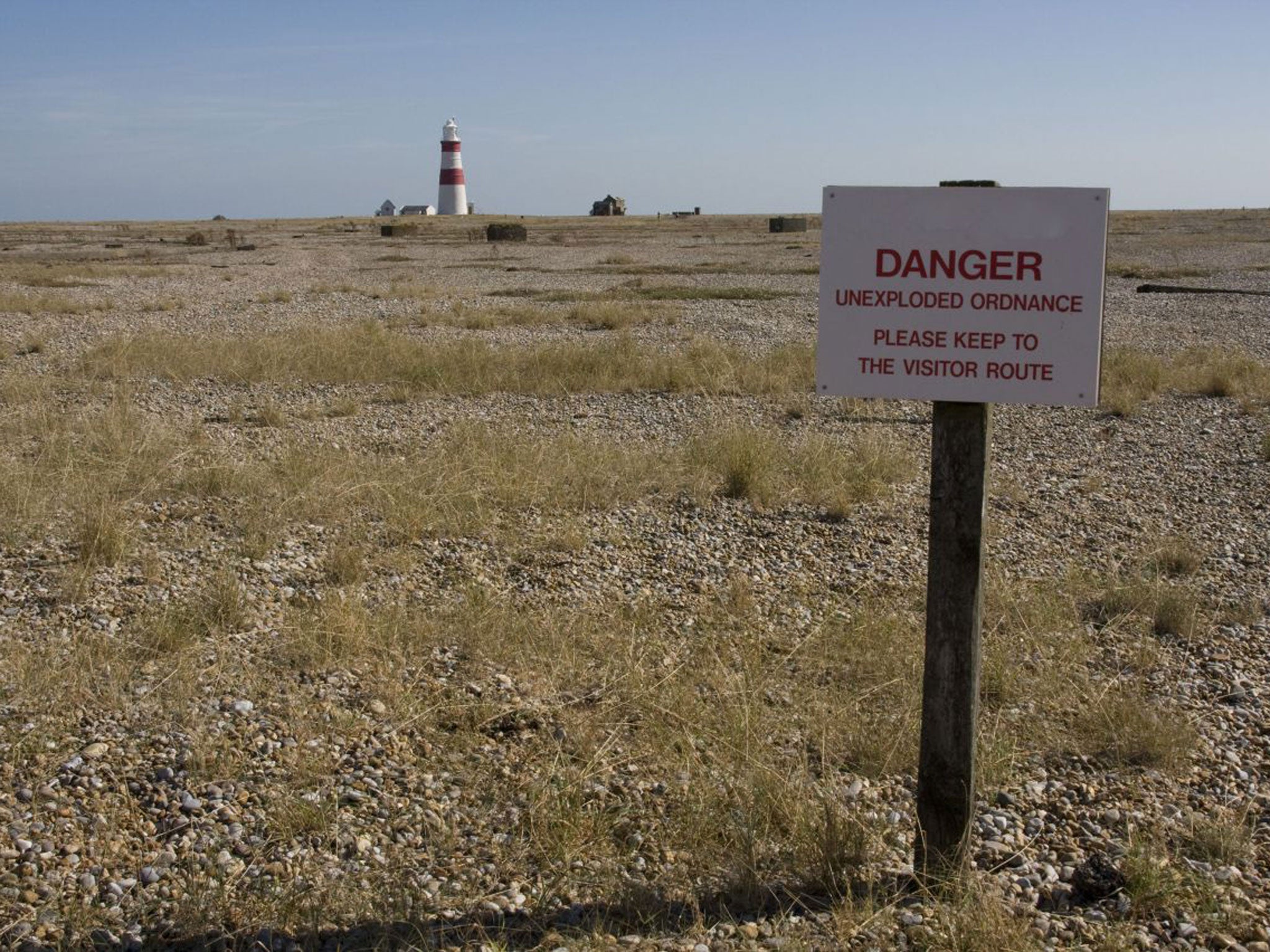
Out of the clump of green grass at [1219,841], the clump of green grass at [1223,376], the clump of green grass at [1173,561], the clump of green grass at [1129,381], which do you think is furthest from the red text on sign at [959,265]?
the clump of green grass at [1223,376]

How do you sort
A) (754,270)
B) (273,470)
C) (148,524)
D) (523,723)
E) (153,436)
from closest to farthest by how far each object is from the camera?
(523,723) < (148,524) < (273,470) < (153,436) < (754,270)

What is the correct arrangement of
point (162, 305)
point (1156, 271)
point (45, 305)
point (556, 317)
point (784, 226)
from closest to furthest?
point (556, 317), point (45, 305), point (162, 305), point (1156, 271), point (784, 226)

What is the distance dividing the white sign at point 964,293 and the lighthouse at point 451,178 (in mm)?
76334

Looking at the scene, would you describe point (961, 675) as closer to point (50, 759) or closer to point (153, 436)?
point (50, 759)

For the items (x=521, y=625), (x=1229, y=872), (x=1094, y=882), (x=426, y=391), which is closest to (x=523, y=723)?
(x=521, y=625)

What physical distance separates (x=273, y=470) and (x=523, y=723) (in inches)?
170

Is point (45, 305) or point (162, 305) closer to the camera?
point (45, 305)

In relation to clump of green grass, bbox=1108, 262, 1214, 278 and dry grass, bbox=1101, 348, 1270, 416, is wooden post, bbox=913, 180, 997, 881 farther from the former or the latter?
clump of green grass, bbox=1108, 262, 1214, 278

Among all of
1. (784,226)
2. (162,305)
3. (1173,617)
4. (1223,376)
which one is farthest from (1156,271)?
(784,226)

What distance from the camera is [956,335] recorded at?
10.4 ft

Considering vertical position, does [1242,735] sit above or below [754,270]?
below

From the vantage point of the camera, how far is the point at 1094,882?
11.4ft

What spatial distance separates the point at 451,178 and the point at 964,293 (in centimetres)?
7928

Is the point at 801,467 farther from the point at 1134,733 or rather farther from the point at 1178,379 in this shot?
the point at 1178,379
